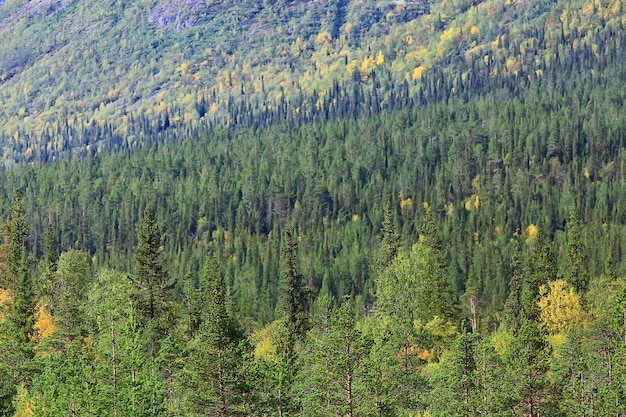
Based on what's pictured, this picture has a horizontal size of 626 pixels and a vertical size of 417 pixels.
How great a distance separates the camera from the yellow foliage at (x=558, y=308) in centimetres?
11062

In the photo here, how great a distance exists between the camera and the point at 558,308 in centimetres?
11081

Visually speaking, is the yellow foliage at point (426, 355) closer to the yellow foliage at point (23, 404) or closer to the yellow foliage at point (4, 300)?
the yellow foliage at point (23, 404)

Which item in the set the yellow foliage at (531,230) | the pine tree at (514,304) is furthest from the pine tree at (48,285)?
the yellow foliage at (531,230)

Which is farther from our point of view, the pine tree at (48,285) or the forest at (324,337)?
the pine tree at (48,285)

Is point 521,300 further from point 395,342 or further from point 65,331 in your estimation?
point 65,331

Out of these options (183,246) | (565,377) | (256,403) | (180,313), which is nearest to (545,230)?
(183,246)

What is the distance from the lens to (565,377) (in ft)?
217

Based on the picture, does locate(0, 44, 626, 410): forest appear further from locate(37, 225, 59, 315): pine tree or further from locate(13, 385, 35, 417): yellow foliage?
locate(37, 225, 59, 315): pine tree

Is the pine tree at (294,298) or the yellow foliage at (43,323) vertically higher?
the yellow foliage at (43,323)

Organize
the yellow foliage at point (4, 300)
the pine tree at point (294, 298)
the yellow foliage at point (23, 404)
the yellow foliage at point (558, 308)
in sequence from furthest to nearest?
the yellow foliage at point (558, 308) → the yellow foliage at point (4, 300) → the pine tree at point (294, 298) → the yellow foliage at point (23, 404)

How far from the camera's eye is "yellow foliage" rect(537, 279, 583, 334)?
11062cm

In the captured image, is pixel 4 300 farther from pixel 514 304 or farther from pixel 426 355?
pixel 514 304

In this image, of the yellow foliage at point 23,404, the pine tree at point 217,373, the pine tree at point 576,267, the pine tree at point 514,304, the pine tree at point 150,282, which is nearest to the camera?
the pine tree at point 217,373

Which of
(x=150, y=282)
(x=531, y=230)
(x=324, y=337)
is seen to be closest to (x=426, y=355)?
(x=150, y=282)
